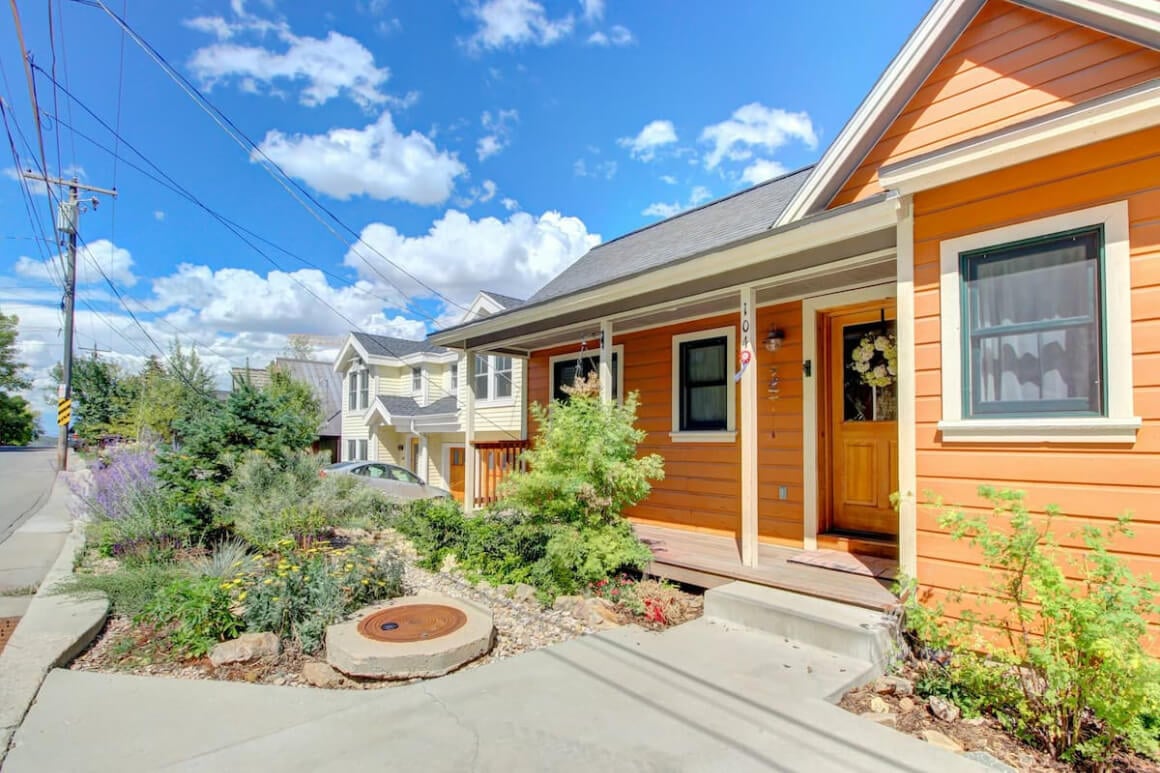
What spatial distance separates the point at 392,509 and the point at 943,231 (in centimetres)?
825

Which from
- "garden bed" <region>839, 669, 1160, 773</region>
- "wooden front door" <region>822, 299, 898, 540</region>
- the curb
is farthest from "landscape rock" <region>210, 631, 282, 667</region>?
"wooden front door" <region>822, 299, 898, 540</region>

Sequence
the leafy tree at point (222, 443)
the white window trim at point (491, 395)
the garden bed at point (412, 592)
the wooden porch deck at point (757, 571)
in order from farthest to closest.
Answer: the white window trim at point (491, 395)
the leafy tree at point (222, 443)
the wooden porch deck at point (757, 571)
the garden bed at point (412, 592)

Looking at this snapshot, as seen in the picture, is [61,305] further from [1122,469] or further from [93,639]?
[1122,469]

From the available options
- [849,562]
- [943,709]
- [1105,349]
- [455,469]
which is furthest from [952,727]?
[455,469]

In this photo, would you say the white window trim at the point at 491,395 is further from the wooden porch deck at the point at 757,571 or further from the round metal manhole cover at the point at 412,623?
the round metal manhole cover at the point at 412,623

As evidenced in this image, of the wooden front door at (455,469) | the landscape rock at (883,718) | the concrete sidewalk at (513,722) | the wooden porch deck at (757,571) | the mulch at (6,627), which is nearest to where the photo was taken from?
the concrete sidewalk at (513,722)

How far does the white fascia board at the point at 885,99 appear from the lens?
4.18m

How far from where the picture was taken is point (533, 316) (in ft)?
23.2

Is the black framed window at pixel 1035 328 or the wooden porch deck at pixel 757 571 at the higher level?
the black framed window at pixel 1035 328

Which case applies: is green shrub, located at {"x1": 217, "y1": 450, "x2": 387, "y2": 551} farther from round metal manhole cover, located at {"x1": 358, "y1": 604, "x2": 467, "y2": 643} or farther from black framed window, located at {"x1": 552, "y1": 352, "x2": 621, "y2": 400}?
black framed window, located at {"x1": 552, "y1": 352, "x2": 621, "y2": 400}

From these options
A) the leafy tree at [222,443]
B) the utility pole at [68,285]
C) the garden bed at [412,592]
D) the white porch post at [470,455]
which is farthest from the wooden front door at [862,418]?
the utility pole at [68,285]

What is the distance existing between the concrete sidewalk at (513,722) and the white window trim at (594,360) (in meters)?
3.78

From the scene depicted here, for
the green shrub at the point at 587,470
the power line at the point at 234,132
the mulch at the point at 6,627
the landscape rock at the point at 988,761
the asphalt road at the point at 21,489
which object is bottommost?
the asphalt road at the point at 21,489

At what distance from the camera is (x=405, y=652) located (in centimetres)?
361
